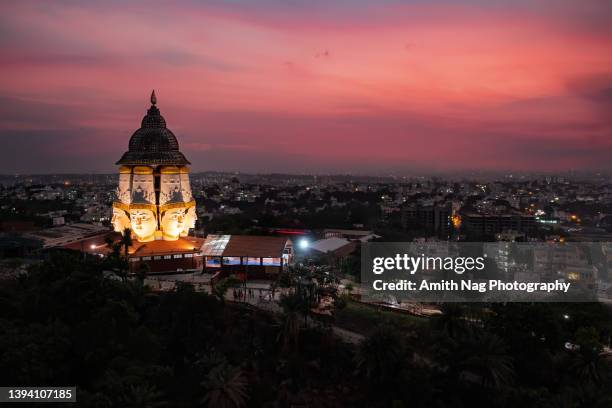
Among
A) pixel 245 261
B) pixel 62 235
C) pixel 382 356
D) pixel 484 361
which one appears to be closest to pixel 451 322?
pixel 484 361

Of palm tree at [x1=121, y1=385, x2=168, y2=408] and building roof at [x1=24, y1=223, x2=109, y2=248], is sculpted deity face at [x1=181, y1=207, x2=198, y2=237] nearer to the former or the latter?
building roof at [x1=24, y1=223, x2=109, y2=248]

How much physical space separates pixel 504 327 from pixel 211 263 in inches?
536

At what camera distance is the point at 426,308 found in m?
24.1

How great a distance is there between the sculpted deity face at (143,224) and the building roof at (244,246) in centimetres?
317

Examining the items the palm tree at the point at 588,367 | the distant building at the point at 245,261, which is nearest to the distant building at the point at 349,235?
the distant building at the point at 245,261

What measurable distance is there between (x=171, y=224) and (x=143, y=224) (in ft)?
4.86

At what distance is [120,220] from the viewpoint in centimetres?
2683

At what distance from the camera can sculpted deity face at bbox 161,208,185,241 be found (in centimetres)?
2623

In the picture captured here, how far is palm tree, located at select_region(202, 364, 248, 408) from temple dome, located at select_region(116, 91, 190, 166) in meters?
15.0

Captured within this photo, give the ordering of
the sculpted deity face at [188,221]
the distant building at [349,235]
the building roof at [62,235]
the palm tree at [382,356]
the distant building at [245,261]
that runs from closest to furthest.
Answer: the palm tree at [382,356] < the distant building at [245,261] < the sculpted deity face at [188,221] < the building roof at [62,235] < the distant building at [349,235]

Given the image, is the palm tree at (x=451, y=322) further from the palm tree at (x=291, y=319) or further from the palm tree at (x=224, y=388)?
the palm tree at (x=224, y=388)

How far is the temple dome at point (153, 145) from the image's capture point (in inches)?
1031

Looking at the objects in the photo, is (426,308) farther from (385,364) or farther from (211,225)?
(211,225)

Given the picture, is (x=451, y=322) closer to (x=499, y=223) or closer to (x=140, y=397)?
(x=140, y=397)
